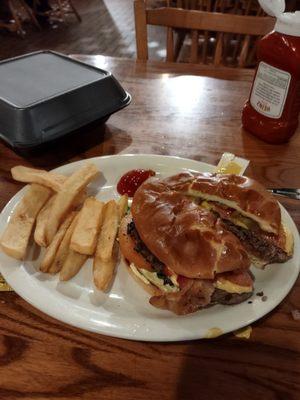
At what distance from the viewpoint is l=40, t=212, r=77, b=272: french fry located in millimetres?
1214

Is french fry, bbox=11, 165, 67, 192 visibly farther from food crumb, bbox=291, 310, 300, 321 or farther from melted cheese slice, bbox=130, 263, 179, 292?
food crumb, bbox=291, 310, 300, 321

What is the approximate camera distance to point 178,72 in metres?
2.49

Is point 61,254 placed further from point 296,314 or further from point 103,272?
point 296,314

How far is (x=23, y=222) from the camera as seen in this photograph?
→ 1308mm

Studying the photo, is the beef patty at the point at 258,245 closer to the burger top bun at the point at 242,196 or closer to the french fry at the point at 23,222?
the burger top bun at the point at 242,196

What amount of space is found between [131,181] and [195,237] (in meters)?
0.59

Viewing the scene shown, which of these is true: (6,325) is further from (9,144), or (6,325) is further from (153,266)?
(9,144)

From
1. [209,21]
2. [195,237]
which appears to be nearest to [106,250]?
[195,237]

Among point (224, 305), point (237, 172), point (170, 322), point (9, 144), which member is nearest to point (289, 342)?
point (224, 305)

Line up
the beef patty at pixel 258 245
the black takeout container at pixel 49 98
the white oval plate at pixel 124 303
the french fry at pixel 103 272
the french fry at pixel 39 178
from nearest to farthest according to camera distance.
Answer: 1. the white oval plate at pixel 124 303
2. the french fry at pixel 103 272
3. the beef patty at pixel 258 245
4. the french fry at pixel 39 178
5. the black takeout container at pixel 49 98

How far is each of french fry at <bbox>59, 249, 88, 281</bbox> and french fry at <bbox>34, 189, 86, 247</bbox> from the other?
9 cm

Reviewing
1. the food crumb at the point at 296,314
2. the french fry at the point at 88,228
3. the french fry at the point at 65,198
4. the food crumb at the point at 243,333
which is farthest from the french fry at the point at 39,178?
the food crumb at the point at 296,314

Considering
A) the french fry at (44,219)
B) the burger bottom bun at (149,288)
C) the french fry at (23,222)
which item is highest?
the french fry at (23,222)

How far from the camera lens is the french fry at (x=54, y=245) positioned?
1.21 m
